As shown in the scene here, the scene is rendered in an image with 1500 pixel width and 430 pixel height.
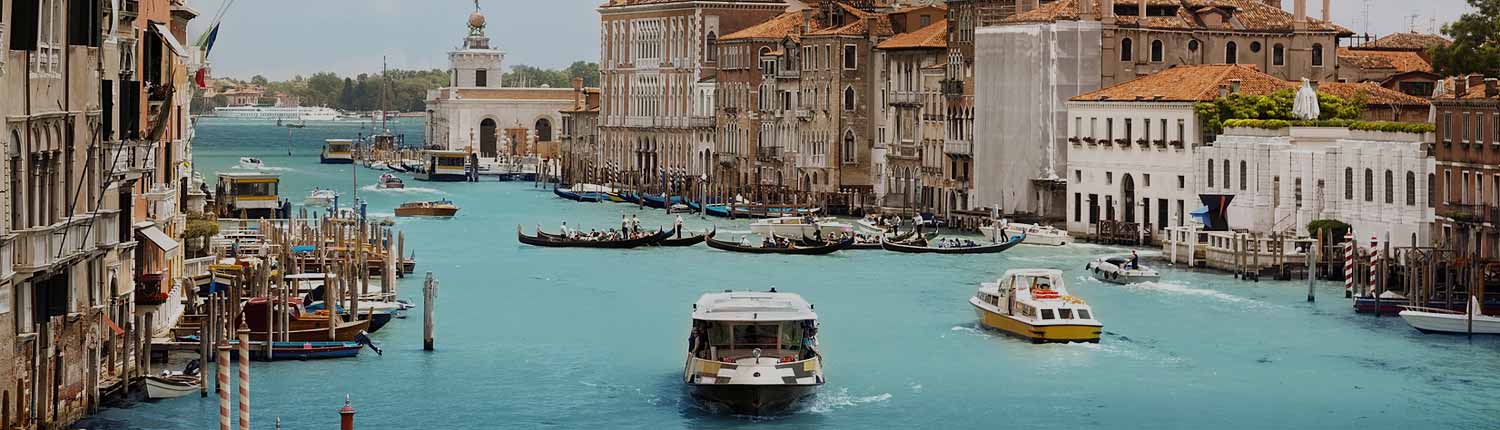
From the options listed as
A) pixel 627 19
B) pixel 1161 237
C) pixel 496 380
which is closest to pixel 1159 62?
pixel 1161 237

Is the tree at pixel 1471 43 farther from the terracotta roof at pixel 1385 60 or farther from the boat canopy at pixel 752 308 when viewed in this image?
the boat canopy at pixel 752 308

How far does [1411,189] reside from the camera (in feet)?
139

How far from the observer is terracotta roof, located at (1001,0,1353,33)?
56.3 m

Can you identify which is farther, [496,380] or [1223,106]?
[1223,106]

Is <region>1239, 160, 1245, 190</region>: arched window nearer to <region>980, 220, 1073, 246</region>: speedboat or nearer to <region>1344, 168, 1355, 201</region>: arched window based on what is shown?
<region>1344, 168, 1355, 201</region>: arched window

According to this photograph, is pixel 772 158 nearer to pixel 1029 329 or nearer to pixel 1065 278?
pixel 1065 278

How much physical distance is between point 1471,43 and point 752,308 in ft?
114

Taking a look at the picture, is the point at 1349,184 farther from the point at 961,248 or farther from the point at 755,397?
the point at 755,397

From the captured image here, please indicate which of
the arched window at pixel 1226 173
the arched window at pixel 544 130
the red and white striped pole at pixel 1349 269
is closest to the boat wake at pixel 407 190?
the arched window at pixel 544 130

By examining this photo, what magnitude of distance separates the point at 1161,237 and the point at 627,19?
4011 cm

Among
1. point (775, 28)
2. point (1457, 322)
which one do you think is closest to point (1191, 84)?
point (1457, 322)

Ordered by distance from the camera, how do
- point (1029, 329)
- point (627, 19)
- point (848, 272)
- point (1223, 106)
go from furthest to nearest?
1. point (627, 19)
2. point (1223, 106)
3. point (848, 272)
4. point (1029, 329)

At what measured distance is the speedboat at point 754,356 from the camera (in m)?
26.6

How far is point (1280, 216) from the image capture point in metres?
47.0
